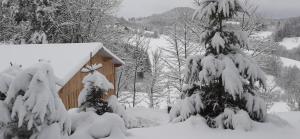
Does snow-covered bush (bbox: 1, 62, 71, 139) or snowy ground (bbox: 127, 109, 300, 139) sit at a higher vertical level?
snow-covered bush (bbox: 1, 62, 71, 139)

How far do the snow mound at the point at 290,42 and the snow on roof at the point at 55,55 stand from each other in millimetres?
91514

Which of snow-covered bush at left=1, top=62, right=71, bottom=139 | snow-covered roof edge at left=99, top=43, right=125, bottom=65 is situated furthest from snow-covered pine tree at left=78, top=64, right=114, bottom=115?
snow-covered roof edge at left=99, top=43, right=125, bottom=65

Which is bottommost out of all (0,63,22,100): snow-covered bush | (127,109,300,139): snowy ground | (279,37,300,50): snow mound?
(127,109,300,139): snowy ground

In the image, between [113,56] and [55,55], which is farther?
[113,56]

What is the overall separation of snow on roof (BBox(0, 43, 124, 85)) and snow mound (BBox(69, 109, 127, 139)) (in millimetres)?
9951

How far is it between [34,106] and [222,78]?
6075 mm

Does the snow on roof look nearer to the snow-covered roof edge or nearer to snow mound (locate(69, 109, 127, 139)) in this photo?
the snow-covered roof edge

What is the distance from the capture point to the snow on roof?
16359mm

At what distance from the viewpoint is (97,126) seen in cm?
546

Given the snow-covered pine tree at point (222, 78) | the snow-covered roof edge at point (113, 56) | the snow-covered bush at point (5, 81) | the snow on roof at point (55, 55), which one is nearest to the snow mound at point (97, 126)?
the snow-covered bush at point (5, 81)

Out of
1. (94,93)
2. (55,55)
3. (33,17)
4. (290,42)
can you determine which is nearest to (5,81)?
(94,93)

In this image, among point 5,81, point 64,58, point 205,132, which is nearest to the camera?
point 5,81

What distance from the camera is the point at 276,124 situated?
977 centimetres

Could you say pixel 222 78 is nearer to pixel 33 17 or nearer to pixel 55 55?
pixel 55 55
